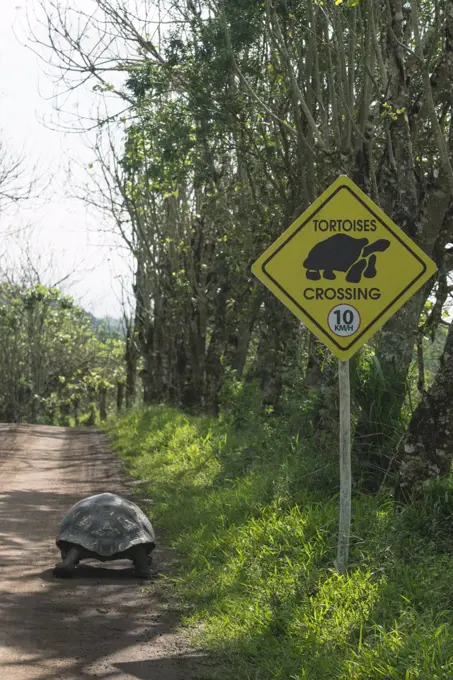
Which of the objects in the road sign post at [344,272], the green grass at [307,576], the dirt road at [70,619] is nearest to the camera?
the green grass at [307,576]

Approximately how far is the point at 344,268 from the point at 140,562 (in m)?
2.99

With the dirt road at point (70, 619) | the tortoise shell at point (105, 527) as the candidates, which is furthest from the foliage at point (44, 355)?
the tortoise shell at point (105, 527)

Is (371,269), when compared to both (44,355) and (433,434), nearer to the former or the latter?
(433,434)

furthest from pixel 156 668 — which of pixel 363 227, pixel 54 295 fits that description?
pixel 54 295

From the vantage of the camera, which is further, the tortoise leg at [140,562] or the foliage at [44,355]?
the foliage at [44,355]

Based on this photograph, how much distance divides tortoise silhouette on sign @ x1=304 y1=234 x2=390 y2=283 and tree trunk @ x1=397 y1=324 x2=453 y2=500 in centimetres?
125

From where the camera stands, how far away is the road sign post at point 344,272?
23.0 feet

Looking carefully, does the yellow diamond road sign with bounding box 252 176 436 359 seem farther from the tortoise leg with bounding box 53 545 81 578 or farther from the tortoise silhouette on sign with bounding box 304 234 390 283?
the tortoise leg with bounding box 53 545 81 578

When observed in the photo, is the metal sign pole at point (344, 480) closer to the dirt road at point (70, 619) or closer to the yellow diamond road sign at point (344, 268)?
the yellow diamond road sign at point (344, 268)

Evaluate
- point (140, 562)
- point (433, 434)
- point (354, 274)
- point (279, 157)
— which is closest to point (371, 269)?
point (354, 274)

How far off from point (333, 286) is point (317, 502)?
2486mm

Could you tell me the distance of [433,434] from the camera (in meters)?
7.97

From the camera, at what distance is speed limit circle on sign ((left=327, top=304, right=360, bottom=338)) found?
7016mm

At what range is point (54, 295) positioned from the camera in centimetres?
4497
